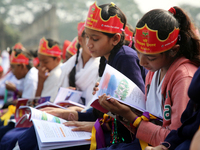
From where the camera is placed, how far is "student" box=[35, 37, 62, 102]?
3.56m

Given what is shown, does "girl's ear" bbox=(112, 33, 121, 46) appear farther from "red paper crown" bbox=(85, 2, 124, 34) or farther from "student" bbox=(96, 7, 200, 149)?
"student" bbox=(96, 7, 200, 149)

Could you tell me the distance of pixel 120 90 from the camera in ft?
5.28

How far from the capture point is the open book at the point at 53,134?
1.64m

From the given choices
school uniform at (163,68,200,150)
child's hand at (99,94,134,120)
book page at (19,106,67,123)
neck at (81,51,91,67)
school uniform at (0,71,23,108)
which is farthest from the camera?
school uniform at (0,71,23,108)

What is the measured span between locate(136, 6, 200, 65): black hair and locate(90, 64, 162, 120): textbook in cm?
35

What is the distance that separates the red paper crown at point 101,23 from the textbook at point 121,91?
613 millimetres

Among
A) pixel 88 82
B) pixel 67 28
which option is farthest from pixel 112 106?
pixel 67 28

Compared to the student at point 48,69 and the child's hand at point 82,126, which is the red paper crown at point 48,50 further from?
the child's hand at point 82,126

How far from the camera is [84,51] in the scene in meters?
3.08

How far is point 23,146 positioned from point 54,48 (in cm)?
222

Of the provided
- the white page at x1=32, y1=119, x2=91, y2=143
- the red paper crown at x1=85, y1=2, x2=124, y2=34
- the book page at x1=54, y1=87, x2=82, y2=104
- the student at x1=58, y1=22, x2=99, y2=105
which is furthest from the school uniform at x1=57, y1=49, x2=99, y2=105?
the white page at x1=32, y1=119, x2=91, y2=143

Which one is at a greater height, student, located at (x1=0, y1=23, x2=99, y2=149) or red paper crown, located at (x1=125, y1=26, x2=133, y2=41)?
red paper crown, located at (x1=125, y1=26, x2=133, y2=41)

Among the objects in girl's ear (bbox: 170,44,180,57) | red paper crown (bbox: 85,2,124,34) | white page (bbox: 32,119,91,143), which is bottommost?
white page (bbox: 32,119,91,143)

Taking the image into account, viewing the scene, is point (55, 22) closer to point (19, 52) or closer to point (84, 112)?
point (19, 52)
